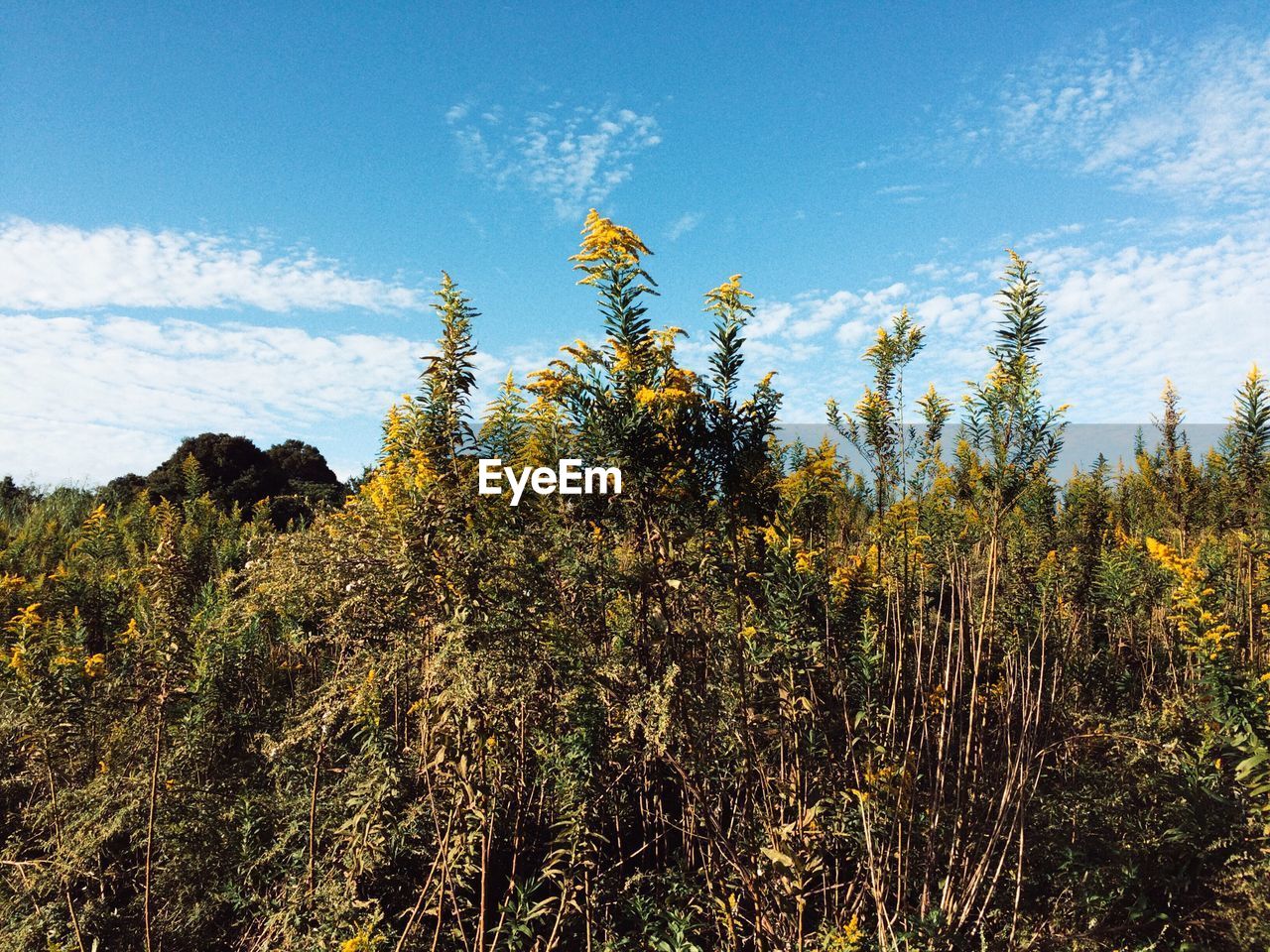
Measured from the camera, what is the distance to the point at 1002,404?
11.7 feet

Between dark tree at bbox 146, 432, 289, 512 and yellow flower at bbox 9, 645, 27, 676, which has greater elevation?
dark tree at bbox 146, 432, 289, 512

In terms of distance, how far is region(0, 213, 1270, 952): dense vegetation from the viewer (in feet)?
9.52

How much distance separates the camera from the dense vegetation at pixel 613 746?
9.52ft

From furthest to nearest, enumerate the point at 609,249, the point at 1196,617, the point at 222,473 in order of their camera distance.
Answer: the point at 222,473, the point at 1196,617, the point at 609,249

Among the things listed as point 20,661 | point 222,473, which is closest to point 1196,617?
point 20,661

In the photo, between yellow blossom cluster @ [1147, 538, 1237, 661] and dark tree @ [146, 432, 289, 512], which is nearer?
yellow blossom cluster @ [1147, 538, 1237, 661]

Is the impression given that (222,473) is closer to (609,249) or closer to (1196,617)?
(609,249)

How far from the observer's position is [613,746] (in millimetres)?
3508

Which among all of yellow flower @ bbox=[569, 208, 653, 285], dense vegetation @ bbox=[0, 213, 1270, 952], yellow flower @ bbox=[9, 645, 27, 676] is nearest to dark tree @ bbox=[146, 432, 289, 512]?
yellow flower @ bbox=[9, 645, 27, 676]

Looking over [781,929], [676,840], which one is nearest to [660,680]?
[781,929]

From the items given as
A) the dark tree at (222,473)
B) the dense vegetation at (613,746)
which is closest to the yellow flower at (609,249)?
the dense vegetation at (613,746)

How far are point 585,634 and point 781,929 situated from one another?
1460 millimetres

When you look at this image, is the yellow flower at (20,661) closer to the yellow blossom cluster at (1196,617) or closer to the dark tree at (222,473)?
the yellow blossom cluster at (1196,617)

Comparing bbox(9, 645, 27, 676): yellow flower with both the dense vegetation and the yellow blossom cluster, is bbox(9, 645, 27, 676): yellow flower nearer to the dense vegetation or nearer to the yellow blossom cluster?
the dense vegetation
